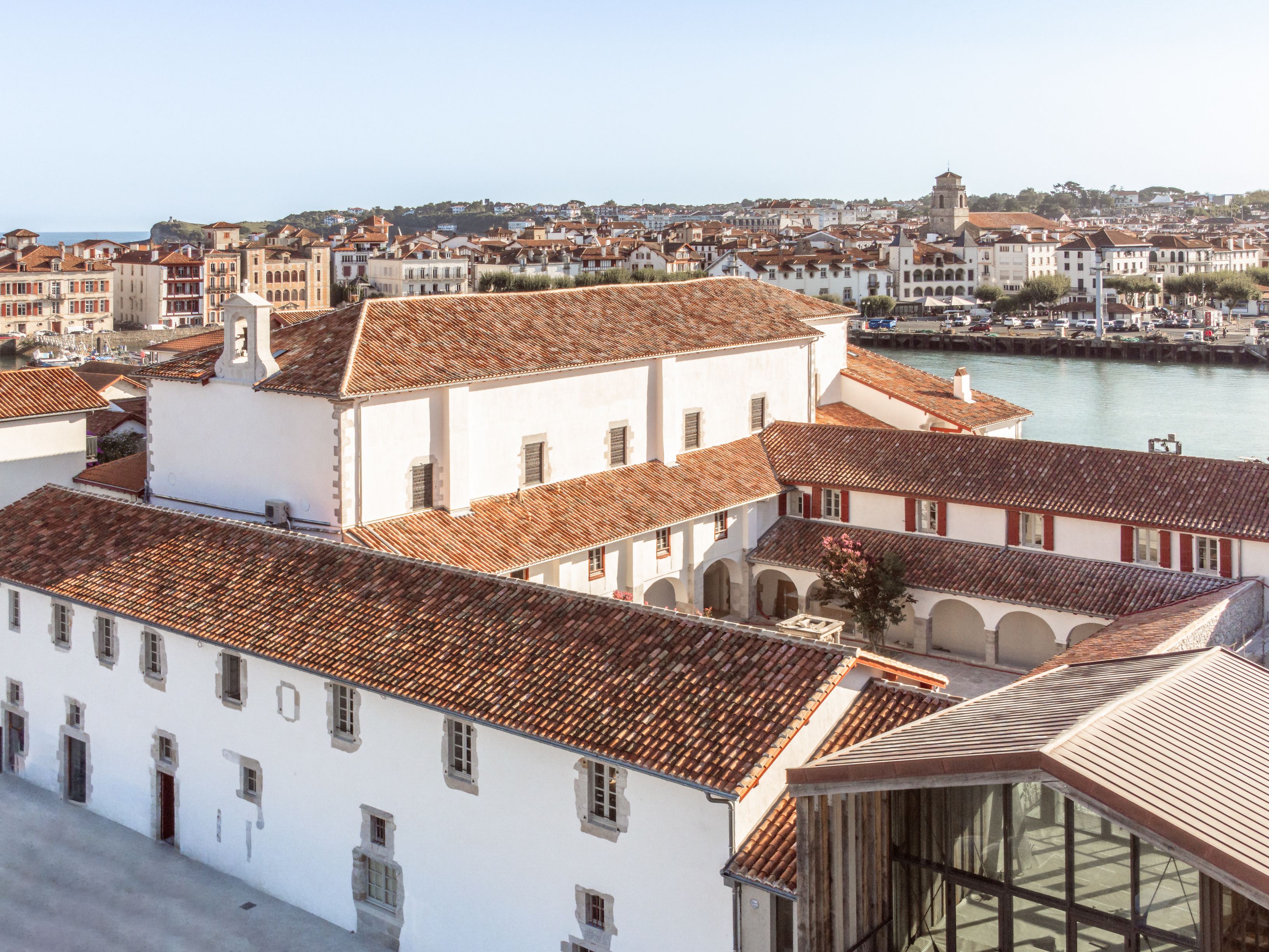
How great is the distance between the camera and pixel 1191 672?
43.9 ft

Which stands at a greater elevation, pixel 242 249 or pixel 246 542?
pixel 242 249

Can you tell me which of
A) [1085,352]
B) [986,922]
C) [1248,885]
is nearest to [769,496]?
[986,922]

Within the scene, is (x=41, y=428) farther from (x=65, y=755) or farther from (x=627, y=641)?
(x=627, y=641)

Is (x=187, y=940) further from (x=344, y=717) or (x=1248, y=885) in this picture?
(x=1248, y=885)

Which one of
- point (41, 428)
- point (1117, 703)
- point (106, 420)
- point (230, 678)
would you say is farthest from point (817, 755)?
point (106, 420)

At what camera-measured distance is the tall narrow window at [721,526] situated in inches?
1129

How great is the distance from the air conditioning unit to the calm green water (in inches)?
1527

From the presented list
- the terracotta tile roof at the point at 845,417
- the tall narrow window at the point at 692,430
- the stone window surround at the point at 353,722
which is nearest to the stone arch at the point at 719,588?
the tall narrow window at the point at 692,430

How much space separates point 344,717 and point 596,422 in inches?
456

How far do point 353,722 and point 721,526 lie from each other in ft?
42.8

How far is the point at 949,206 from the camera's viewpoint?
142500 millimetres

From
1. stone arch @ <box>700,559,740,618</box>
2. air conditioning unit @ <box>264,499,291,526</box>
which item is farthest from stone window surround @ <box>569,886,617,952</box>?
stone arch @ <box>700,559,740,618</box>

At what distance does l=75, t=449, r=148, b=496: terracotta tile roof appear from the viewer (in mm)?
27297

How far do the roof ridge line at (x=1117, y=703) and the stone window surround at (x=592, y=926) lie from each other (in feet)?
18.0
